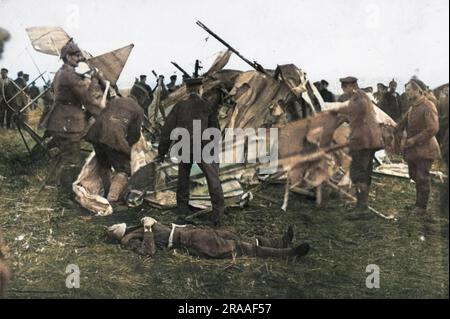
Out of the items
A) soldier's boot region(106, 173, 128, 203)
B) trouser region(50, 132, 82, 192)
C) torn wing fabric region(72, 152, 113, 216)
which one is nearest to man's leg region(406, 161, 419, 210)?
soldier's boot region(106, 173, 128, 203)

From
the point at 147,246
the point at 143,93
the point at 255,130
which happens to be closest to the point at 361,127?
the point at 255,130

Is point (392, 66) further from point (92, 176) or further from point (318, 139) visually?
point (92, 176)

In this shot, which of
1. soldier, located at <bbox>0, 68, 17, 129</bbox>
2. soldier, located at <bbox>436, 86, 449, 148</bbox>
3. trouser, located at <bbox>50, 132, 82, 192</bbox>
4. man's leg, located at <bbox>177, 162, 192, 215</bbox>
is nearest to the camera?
soldier, located at <bbox>436, 86, 449, 148</bbox>

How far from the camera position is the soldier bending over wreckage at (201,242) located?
17.2 feet

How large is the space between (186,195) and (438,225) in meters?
2.32

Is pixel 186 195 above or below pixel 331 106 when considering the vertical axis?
below

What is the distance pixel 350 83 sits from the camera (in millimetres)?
5258

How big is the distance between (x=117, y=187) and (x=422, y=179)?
287 centimetres

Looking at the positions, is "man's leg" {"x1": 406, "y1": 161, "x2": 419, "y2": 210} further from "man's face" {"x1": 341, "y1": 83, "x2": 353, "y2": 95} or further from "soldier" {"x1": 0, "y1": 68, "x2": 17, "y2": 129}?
"soldier" {"x1": 0, "y1": 68, "x2": 17, "y2": 129}

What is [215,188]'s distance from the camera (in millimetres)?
5410

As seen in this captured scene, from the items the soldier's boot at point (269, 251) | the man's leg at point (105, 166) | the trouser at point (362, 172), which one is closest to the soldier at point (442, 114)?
the trouser at point (362, 172)

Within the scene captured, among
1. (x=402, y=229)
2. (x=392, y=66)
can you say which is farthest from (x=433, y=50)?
(x=402, y=229)

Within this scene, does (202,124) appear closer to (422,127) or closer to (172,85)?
(172,85)

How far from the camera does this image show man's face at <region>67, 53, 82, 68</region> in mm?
5562
